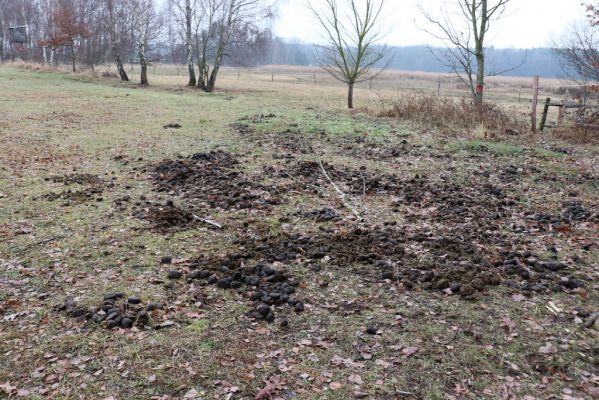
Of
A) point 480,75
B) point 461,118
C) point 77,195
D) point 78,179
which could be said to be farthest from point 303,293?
point 480,75

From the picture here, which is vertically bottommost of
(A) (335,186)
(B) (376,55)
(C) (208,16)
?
(A) (335,186)

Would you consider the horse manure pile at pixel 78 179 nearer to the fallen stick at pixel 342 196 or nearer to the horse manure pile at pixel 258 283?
the fallen stick at pixel 342 196

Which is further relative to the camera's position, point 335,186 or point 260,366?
point 335,186

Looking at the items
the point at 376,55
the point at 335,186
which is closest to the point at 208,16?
the point at 376,55

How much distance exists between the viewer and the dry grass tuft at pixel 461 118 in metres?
14.3

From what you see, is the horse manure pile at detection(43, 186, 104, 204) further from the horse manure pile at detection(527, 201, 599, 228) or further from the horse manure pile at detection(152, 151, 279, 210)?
the horse manure pile at detection(527, 201, 599, 228)

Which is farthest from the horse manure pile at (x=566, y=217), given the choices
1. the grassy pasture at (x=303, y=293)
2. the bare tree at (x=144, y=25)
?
the bare tree at (x=144, y=25)

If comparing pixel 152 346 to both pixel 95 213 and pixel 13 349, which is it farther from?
pixel 95 213

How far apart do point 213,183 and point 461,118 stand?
926 centimetres

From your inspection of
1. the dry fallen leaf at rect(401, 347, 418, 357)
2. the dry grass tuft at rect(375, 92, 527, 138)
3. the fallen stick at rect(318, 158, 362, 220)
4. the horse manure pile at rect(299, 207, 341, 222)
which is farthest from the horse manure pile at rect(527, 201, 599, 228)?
the dry grass tuft at rect(375, 92, 527, 138)

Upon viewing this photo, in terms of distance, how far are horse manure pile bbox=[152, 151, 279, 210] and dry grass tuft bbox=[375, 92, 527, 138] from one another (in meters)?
7.42

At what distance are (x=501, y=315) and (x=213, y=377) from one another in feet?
8.73

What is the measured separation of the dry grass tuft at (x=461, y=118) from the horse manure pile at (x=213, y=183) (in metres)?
7.42

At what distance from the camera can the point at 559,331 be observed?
4230 mm
